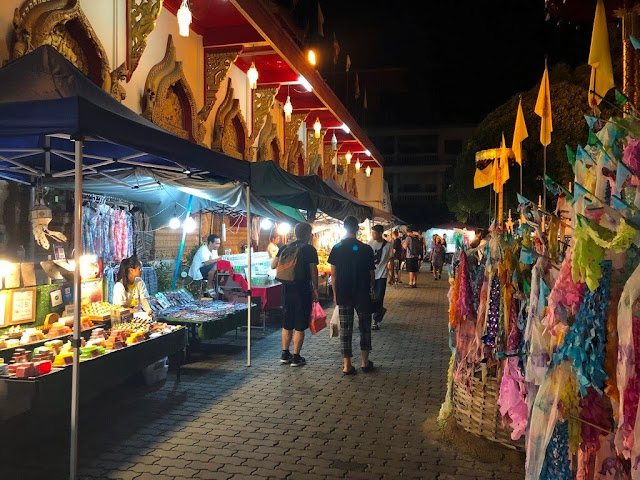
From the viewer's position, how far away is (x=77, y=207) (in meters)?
4.21

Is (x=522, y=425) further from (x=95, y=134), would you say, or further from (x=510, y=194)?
(x=510, y=194)

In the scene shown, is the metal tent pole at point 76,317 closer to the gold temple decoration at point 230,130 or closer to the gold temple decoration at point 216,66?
the gold temple decoration at point 216,66

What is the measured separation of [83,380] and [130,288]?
2441 mm

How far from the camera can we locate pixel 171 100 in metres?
10.2

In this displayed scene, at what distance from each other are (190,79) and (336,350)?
5.94m

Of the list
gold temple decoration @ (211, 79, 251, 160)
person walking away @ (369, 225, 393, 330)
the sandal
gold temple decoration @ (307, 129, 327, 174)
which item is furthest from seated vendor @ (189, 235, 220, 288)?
gold temple decoration @ (307, 129, 327, 174)

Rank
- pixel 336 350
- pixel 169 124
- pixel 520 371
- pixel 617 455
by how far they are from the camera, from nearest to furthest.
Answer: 1. pixel 617 455
2. pixel 520 371
3. pixel 336 350
4. pixel 169 124

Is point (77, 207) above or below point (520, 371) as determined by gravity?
above

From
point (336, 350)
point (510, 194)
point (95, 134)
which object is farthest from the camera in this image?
point (510, 194)

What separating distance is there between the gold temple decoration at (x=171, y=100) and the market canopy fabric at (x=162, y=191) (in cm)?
136

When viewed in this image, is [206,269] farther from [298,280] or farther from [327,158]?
[327,158]

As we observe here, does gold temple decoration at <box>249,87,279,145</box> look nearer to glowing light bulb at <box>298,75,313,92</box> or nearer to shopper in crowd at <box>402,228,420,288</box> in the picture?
glowing light bulb at <box>298,75,313,92</box>

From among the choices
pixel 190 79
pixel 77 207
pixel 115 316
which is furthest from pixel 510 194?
pixel 77 207

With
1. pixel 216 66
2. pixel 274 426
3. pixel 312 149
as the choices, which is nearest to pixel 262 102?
pixel 216 66
